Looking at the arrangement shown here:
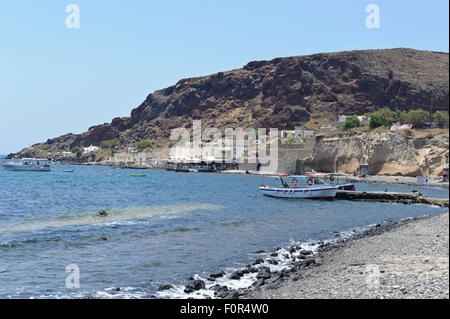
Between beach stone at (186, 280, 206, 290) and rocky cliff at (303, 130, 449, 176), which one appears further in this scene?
rocky cliff at (303, 130, 449, 176)

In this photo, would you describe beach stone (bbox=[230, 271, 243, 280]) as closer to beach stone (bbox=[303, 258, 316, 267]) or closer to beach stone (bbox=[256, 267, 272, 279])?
beach stone (bbox=[256, 267, 272, 279])

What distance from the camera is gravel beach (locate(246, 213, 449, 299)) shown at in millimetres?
12406

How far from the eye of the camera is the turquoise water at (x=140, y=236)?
58.3ft

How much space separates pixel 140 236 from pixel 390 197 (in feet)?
128

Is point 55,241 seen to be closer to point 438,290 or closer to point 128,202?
point 438,290

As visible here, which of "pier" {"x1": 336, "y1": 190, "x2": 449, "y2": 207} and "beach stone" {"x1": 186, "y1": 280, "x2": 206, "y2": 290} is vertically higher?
"beach stone" {"x1": 186, "y1": 280, "x2": 206, "y2": 290}

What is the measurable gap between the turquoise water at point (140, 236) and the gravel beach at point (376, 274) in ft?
14.5

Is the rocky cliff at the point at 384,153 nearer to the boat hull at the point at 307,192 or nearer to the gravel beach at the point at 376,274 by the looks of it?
the boat hull at the point at 307,192

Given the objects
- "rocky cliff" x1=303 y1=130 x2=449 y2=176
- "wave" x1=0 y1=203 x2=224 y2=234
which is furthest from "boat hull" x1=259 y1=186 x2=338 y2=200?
"rocky cliff" x1=303 y1=130 x2=449 y2=176

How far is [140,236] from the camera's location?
90.2 feet

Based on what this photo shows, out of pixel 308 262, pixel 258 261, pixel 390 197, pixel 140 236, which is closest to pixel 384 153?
pixel 390 197

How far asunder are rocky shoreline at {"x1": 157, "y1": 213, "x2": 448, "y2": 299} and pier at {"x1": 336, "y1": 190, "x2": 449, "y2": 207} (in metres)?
32.9

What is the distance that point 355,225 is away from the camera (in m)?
34.6

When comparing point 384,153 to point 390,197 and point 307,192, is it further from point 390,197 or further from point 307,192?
point 307,192
